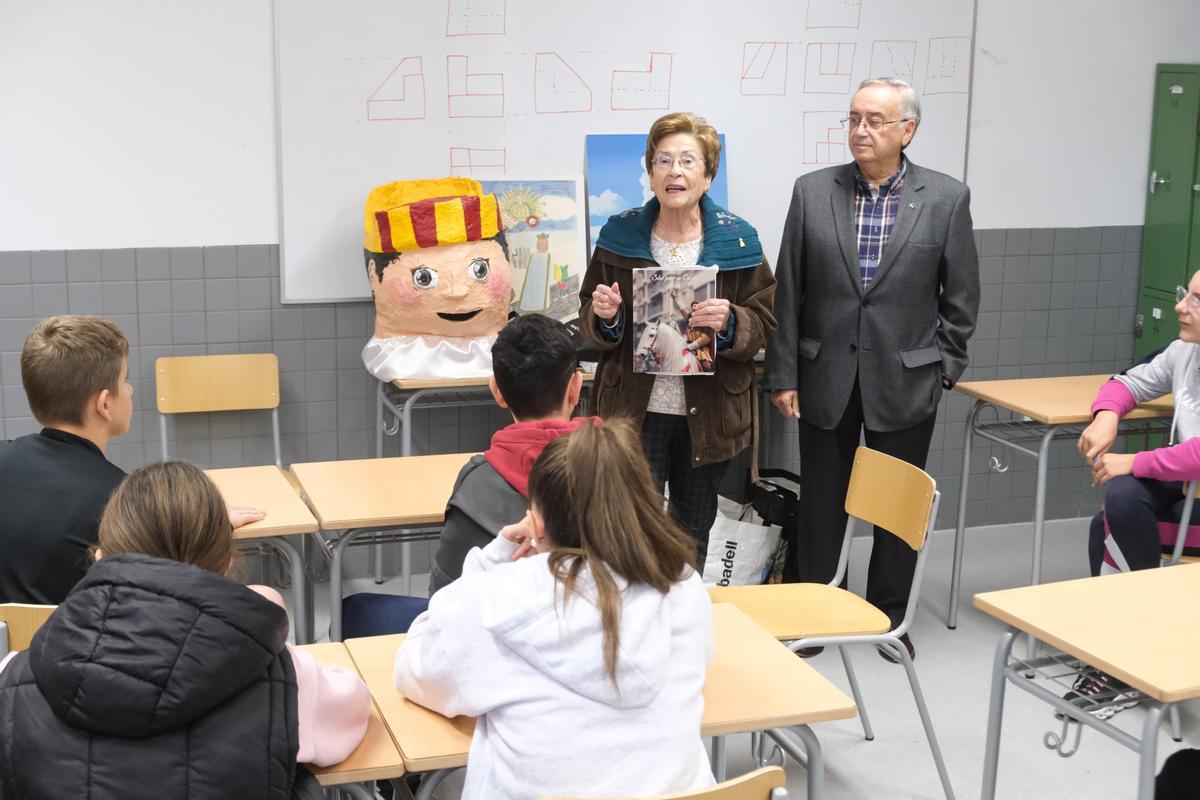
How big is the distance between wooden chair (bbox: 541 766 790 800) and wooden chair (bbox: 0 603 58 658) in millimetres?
1077

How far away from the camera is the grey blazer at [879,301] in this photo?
3.90 metres

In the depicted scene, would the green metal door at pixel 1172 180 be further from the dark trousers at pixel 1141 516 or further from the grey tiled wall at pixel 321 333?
the dark trousers at pixel 1141 516

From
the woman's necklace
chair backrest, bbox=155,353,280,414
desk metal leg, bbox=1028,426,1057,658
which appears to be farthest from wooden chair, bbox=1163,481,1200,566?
chair backrest, bbox=155,353,280,414

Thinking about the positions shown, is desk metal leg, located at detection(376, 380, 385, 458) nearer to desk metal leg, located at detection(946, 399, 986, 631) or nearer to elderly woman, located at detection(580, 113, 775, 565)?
elderly woman, located at detection(580, 113, 775, 565)

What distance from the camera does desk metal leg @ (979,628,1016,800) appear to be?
256 cm

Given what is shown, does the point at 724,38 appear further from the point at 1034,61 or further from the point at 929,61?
the point at 1034,61

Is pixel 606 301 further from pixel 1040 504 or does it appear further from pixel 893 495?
pixel 1040 504

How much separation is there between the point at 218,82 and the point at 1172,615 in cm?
324

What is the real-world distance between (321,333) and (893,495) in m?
2.18

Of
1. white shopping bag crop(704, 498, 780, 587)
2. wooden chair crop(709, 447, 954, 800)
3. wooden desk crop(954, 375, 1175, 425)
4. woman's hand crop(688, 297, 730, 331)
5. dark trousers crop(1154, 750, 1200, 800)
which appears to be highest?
woman's hand crop(688, 297, 730, 331)

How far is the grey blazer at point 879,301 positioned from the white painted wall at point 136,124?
1.77 m

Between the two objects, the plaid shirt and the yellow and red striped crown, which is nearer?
the plaid shirt

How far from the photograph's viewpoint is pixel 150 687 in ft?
5.34

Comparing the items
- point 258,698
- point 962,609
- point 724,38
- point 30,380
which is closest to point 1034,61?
point 724,38
